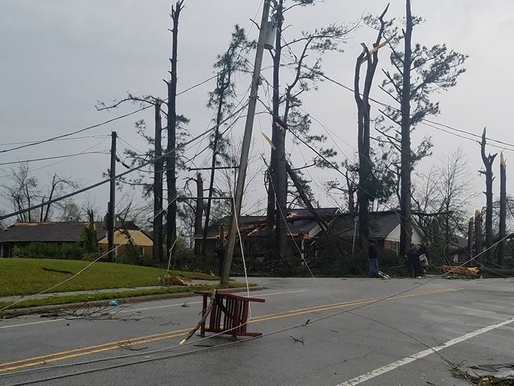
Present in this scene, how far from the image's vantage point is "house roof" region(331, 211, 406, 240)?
3675 cm

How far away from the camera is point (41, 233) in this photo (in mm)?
61031

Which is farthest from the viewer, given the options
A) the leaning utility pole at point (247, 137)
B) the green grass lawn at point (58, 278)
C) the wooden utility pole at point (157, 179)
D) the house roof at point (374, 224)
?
the wooden utility pole at point (157, 179)

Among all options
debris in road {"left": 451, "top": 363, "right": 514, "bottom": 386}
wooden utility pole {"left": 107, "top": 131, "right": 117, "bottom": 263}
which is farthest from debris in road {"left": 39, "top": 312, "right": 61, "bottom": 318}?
wooden utility pole {"left": 107, "top": 131, "right": 117, "bottom": 263}

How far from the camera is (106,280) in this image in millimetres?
18312

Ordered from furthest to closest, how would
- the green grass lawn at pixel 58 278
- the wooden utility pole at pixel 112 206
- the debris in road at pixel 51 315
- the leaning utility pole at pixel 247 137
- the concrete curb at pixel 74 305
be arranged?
the wooden utility pole at pixel 112 206 → the green grass lawn at pixel 58 278 → the leaning utility pole at pixel 247 137 → the concrete curb at pixel 74 305 → the debris in road at pixel 51 315

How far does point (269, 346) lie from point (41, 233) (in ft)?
189

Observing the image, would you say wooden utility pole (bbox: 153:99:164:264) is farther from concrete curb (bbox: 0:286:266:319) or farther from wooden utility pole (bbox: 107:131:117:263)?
concrete curb (bbox: 0:286:266:319)

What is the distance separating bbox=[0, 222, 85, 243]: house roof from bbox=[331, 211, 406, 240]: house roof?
30.7 metres

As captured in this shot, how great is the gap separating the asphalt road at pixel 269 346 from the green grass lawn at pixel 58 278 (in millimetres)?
3400

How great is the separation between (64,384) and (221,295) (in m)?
3.41

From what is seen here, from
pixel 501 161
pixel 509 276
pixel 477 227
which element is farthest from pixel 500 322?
pixel 501 161

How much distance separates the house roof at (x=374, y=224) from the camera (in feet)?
121

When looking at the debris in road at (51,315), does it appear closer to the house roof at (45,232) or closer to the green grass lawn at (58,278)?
the green grass lawn at (58,278)

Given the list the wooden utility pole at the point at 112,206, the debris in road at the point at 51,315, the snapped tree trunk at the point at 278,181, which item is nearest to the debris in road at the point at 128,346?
the debris in road at the point at 51,315
